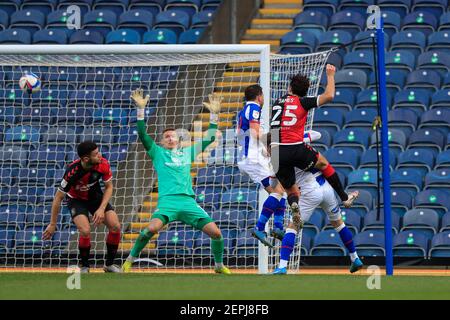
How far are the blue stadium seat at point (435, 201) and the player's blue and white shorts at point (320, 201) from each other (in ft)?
18.1

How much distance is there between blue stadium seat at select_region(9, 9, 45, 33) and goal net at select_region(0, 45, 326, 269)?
16.1ft

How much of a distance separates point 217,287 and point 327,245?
8135 mm

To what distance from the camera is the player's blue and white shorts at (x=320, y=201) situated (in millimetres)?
14042

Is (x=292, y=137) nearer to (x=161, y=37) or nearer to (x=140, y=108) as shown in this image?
(x=140, y=108)

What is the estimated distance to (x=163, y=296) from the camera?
10141mm

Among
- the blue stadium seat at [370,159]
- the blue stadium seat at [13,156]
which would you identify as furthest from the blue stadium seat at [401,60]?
the blue stadium seat at [13,156]

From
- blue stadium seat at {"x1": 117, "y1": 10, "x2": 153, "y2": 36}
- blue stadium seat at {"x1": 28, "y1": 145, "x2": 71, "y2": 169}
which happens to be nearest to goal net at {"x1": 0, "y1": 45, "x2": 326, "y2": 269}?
blue stadium seat at {"x1": 28, "y1": 145, "x2": 71, "y2": 169}

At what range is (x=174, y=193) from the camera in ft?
47.2

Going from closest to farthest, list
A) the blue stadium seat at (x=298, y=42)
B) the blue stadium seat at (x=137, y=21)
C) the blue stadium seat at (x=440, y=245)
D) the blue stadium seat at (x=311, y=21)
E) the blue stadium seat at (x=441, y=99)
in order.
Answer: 1. the blue stadium seat at (x=440, y=245)
2. the blue stadium seat at (x=441, y=99)
3. the blue stadium seat at (x=298, y=42)
4. the blue stadium seat at (x=311, y=21)
5. the blue stadium seat at (x=137, y=21)

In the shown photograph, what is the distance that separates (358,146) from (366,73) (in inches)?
77.2

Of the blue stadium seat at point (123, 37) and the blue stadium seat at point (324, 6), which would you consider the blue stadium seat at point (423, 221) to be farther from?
the blue stadium seat at point (123, 37)

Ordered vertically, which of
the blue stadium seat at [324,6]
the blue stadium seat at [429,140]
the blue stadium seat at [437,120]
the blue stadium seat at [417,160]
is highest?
the blue stadium seat at [324,6]
